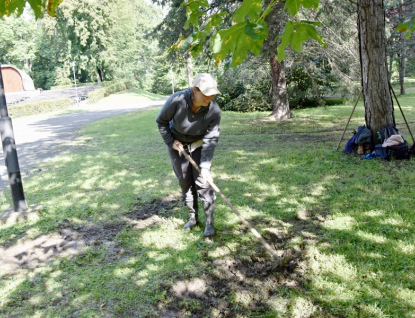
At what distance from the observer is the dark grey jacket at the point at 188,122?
381cm

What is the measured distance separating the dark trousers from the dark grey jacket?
0.56ft

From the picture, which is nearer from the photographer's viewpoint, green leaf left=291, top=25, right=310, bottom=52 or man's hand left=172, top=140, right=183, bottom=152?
green leaf left=291, top=25, right=310, bottom=52

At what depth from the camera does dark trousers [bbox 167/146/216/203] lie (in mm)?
4113

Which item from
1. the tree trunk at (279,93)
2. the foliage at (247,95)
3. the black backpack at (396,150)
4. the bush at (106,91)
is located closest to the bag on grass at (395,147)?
the black backpack at (396,150)

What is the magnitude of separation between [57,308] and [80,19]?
4571cm

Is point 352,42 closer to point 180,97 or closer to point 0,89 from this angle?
point 180,97

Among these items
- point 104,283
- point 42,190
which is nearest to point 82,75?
point 42,190

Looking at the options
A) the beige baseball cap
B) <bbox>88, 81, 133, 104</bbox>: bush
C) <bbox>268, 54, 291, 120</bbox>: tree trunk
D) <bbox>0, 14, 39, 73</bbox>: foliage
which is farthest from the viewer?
<bbox>0, 14, 39, 73</bbox>: foliage

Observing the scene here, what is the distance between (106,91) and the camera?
121ft

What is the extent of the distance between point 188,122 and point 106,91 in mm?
35172

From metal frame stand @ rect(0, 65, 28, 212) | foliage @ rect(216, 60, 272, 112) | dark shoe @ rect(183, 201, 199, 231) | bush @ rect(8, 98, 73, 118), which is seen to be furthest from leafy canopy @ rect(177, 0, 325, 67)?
bush @ rect(8, 98, 73, 118)

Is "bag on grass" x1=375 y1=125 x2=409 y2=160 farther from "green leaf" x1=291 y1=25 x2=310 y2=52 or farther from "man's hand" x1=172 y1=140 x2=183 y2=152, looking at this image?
"green leaf" x1=291 y1=25 x2=310 y2=52

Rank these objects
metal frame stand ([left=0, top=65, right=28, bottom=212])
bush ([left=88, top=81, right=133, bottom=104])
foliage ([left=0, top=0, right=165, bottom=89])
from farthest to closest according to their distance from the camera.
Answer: foliage ([left=0, top=0, right=165, bottom=89]) < bush ([left=88, top=81, right=133, bottom=104]) < metal frame stand ([left=0, top=65, right=28, bottom=212])

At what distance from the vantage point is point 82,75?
5303 cm
